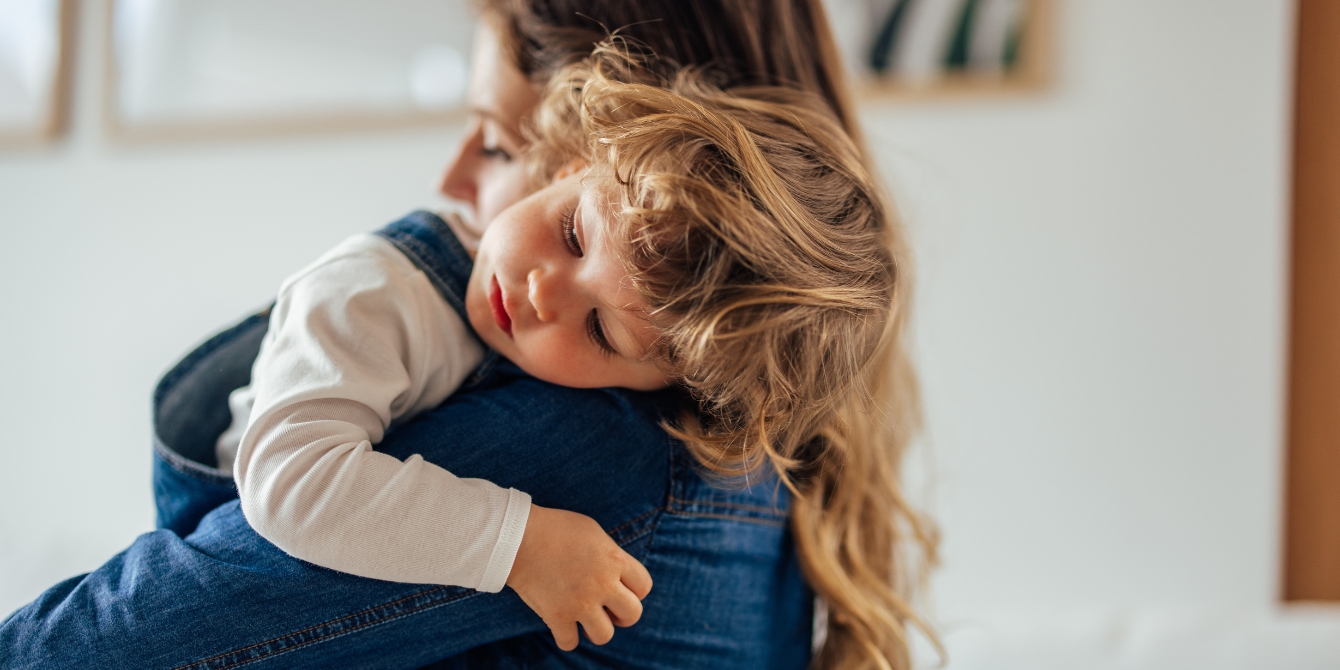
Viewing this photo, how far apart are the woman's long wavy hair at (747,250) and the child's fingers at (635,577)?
99 mm

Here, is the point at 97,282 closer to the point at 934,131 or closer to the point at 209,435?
the point at 209,435

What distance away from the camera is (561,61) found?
88cm

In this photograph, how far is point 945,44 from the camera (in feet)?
5.05

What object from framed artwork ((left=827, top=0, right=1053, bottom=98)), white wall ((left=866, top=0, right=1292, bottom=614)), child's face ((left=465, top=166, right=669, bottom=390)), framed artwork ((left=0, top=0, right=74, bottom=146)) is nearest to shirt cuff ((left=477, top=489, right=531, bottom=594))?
child's face ((left=465, top=166, right=669, bottom=390))

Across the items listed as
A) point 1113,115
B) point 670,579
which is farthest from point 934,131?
point 670,579

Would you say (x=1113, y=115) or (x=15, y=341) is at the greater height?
(x=1113, y=115)

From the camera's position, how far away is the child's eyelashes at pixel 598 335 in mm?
697

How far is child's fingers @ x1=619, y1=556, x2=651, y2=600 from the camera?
2.13 ft

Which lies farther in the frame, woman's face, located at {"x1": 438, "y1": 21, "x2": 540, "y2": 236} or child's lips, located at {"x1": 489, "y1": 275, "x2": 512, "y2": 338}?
woman's face, located at {"x1": 438, "y1": 21, "x2": 540, "y2": 236}

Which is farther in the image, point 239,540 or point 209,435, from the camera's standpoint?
point 209,435

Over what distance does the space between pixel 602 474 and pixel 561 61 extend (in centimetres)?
45

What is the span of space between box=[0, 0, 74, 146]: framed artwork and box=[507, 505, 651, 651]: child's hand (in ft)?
6.25

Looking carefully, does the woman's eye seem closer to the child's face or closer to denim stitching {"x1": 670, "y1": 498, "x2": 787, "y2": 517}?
the child's face

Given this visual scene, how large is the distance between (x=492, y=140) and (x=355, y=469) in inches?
18.4
